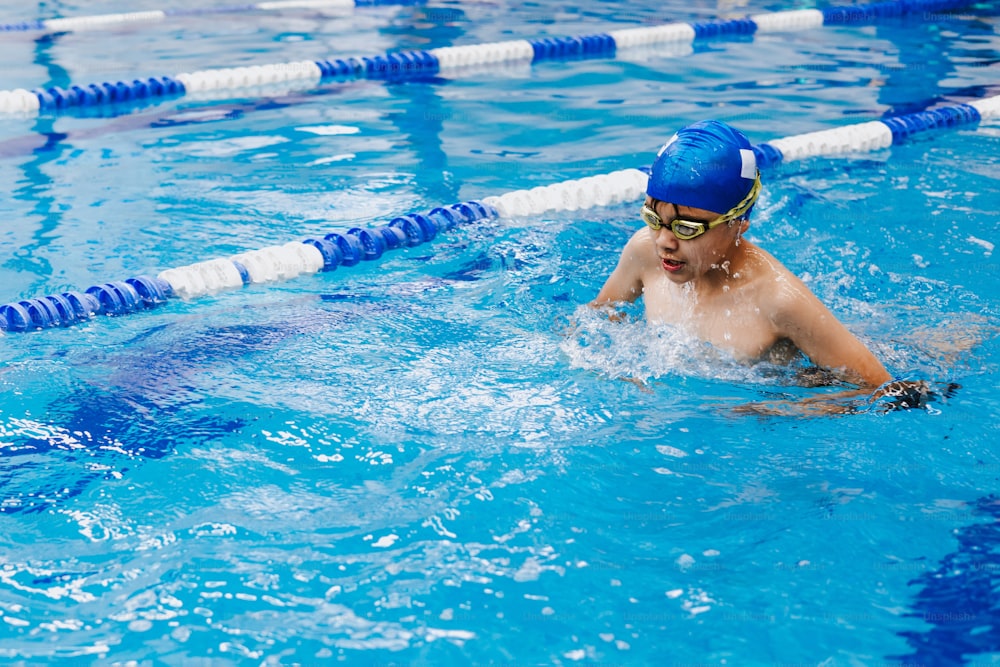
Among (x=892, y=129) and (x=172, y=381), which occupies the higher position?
(x=892, y=129)

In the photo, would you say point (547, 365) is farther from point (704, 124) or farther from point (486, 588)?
point (486, 588)

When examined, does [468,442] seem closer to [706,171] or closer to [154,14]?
[706,171]

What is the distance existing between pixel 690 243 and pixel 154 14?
28.4 ft

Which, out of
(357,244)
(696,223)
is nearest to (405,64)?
(357,244)

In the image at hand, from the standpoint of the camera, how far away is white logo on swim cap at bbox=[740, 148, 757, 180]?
2.78m

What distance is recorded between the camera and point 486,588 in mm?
2283

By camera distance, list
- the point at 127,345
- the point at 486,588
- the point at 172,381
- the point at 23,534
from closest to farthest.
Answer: the point at 486,588 → the point at 23,534 → the point at 172,381 → the point at 127,345

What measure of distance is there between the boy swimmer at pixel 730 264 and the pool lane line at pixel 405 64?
528 centimetres

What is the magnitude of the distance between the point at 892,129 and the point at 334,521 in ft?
16.2

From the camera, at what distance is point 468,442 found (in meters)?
2.86

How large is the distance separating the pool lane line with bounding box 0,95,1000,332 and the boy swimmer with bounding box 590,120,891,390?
6.07ft

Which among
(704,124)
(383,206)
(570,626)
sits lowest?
(570,626)

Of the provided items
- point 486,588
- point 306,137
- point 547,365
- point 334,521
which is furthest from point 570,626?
point 306,137

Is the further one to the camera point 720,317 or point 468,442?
point 720,317
